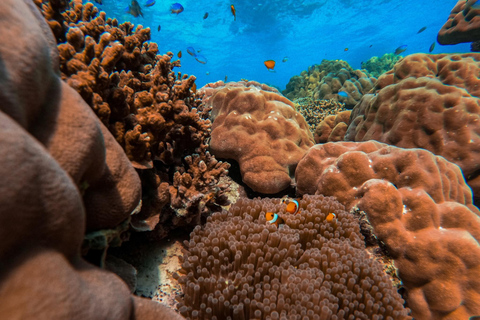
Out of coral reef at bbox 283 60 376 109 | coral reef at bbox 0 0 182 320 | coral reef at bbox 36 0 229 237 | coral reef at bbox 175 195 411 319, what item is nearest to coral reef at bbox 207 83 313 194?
coral reef at bbox 36 0 229 237

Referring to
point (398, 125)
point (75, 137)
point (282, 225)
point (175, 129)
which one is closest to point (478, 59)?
point (398, 125)

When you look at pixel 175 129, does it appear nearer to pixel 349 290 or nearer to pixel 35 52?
pixel 35 52

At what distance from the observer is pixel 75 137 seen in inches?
45.2

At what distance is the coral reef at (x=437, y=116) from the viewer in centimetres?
394

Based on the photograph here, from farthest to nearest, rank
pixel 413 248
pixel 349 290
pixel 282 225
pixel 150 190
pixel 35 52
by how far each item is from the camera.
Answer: pixel 413 248 → pixel 282 225 → pixel 150 190 → pixel 349 290 → pixel 35 52

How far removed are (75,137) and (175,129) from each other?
68.3 inches

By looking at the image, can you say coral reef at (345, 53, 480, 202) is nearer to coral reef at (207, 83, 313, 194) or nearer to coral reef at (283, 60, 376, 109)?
coral reef at (207, 83, 313, 194)

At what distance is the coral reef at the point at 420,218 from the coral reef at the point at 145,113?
194 centimetres

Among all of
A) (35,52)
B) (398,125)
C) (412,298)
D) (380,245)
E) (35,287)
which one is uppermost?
(35,52)

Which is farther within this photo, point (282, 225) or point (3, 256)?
point (282, 225)

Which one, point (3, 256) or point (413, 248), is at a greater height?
point (3, 256)

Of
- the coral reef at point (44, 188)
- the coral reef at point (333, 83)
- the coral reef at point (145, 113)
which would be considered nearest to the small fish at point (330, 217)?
the coral reef at point (145, 113)

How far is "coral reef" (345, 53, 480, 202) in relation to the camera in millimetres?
3943

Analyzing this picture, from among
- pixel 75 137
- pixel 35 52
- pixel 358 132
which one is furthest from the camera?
pixel 358 132
